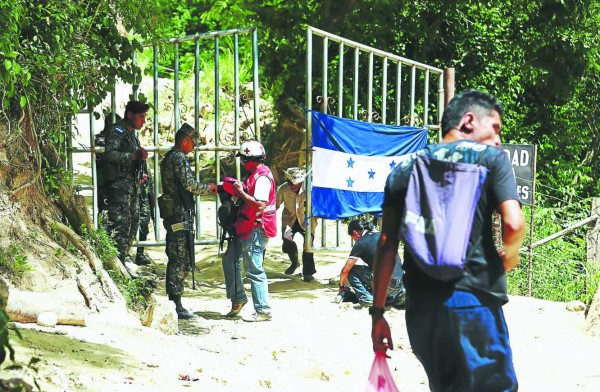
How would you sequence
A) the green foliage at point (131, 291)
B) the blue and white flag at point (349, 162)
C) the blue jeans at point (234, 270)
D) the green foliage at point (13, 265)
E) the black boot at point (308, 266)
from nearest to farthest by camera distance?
the green foliage at point (13, 265), the green foliage at point (131, 291), the blue jeans at point (234, 270), the blue and white flag at point (349, 162), the black boot at point (308, 266)

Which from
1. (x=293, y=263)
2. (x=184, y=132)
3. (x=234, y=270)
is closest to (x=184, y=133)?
(x=184, y=132)

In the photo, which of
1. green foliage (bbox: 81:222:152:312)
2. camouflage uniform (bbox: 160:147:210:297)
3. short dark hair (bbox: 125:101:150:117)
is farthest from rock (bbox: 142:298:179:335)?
short dark hair (bbox: 125:101:150:117)

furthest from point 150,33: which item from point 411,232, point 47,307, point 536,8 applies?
point 536,8

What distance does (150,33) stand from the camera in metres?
8.94

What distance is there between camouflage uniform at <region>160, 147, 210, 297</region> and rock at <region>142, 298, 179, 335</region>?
0.77 metres

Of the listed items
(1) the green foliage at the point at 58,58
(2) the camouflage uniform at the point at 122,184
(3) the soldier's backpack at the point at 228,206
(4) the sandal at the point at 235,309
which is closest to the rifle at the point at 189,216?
(3) the soldier's backpack at the point at 228,206

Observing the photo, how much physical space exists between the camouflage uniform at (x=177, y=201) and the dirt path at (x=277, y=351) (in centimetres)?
47

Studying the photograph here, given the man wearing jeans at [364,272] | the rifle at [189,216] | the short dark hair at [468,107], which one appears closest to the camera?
the short dark hair at [468,107]

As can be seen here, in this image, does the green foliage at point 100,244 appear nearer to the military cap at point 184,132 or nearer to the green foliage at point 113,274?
the green foliage at point 113,274

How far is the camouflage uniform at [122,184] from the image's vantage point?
900 cm

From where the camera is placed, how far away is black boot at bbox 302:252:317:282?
34.6 ft

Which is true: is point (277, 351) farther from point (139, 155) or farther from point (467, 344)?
point (467, 344)

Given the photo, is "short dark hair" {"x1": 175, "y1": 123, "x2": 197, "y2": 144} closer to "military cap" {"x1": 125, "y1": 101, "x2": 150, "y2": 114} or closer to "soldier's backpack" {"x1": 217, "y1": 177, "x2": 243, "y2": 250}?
"soldier's backpack" {"x1": 217, "y1": 177, "x2": 243, "y2": 250}

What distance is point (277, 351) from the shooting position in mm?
7477
